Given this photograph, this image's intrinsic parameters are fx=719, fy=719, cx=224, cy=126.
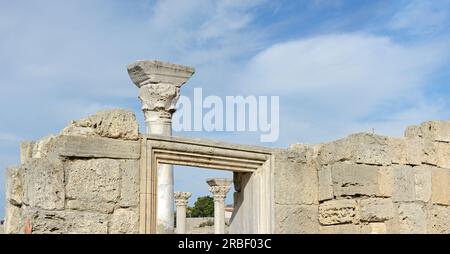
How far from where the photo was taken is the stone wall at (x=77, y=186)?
627 cm

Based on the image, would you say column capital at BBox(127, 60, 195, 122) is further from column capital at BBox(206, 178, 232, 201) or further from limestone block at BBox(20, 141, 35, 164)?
column capital at BBox(206, 178, 232, 201)

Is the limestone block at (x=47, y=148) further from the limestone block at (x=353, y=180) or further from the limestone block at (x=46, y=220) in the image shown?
the limestone block at (x=353, y=180)

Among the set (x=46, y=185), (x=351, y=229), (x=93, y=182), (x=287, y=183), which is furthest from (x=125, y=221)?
(x=351, y=229)

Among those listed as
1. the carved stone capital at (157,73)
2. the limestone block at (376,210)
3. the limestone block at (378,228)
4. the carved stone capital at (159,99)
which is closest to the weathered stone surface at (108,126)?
the limestone block at (376,210)

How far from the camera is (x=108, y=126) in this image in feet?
22.0

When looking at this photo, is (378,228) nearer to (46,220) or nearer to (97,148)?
(97,148)

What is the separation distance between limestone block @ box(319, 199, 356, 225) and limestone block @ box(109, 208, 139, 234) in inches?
90.7

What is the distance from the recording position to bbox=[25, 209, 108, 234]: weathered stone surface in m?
6.18

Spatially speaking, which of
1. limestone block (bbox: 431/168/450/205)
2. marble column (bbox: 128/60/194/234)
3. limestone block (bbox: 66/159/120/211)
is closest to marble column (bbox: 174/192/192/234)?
marble column (bbox: 128/60/194/234)

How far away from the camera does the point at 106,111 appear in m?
6.74

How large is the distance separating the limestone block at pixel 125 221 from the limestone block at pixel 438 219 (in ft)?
11.7
